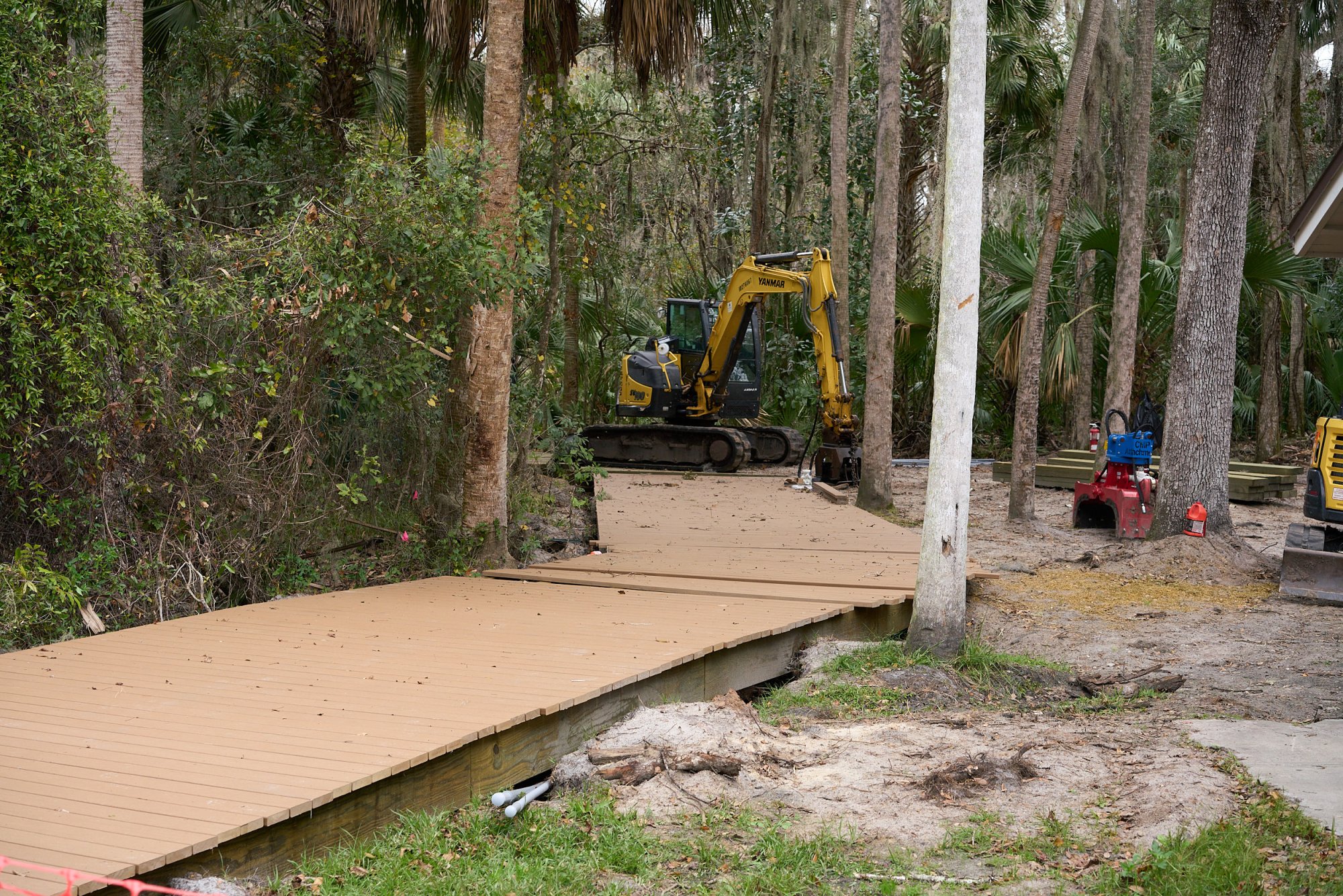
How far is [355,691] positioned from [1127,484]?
8.83m

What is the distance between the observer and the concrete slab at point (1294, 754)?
4.31 meters

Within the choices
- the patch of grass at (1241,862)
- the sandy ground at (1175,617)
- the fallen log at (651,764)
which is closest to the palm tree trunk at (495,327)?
the sandy ground at (1175,617)

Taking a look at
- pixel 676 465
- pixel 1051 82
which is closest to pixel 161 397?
pixel 676 465

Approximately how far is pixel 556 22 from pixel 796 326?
390 inches

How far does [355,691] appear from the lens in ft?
17.1

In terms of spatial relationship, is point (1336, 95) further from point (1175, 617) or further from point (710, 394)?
point (1175, 617)

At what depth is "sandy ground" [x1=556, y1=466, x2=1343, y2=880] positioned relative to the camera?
4.37 m

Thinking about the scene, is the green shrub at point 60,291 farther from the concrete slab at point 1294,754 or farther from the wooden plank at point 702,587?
the concrete slab at point 1294,754

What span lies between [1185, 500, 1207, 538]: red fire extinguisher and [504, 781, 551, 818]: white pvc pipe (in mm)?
7415

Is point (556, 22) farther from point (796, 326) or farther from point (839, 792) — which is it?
point (796, 326)

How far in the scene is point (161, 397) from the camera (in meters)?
6.91

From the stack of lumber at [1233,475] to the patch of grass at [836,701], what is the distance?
9107 mm

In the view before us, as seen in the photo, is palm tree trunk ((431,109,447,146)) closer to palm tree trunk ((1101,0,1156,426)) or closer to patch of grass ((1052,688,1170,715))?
palm tree trunk ((1101,0,1156,426))

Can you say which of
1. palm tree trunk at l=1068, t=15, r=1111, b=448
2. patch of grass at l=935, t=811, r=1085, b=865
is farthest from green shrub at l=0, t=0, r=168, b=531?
palm tree trunk at l=1068, t=15, r=1111, b=448
